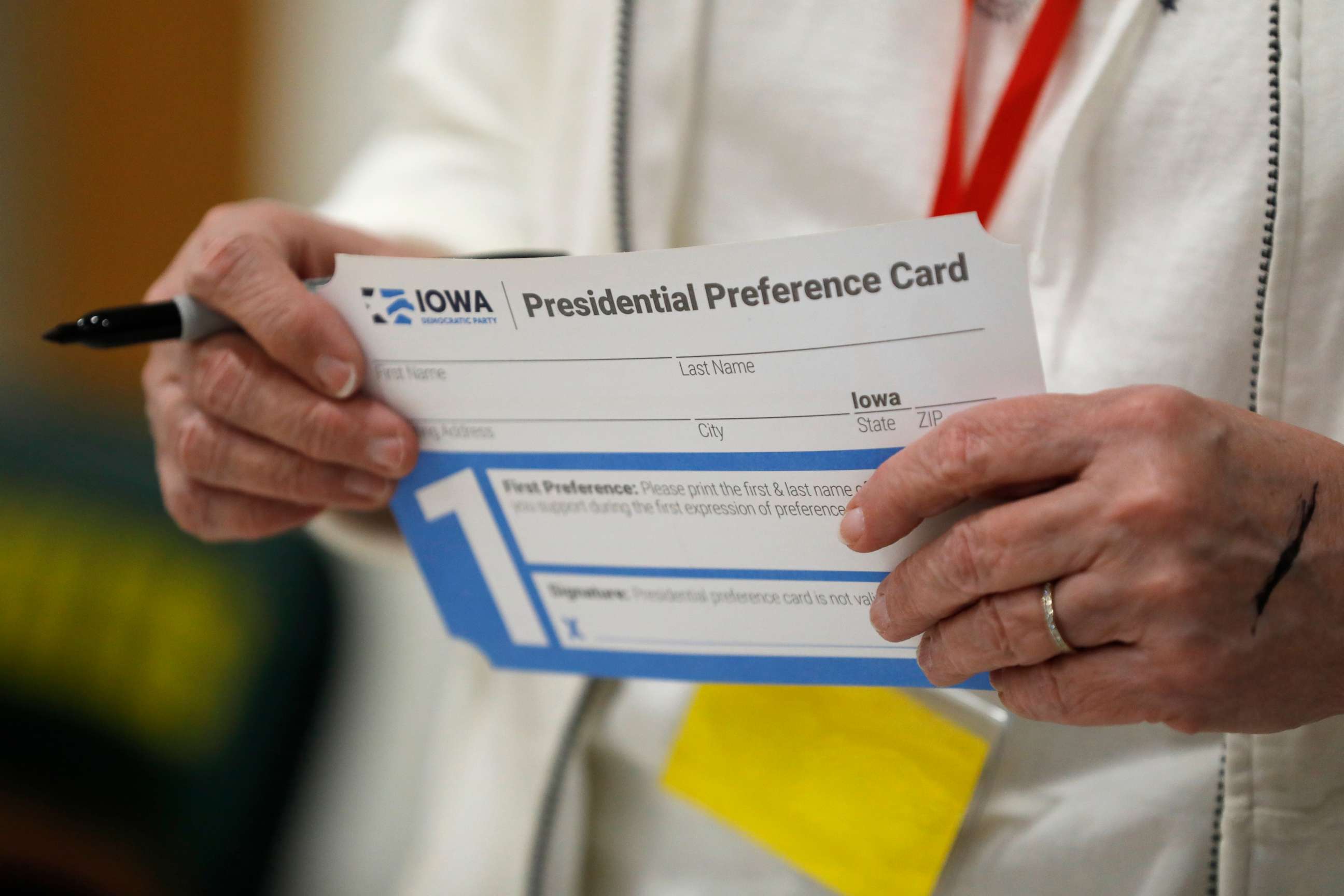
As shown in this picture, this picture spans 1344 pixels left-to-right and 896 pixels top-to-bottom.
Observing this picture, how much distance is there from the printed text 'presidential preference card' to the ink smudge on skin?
0.13m

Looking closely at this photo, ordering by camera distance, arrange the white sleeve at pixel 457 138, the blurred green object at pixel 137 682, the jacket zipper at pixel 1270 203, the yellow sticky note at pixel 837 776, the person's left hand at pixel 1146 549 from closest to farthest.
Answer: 1. the person's left hand at pixel 1146 549
2. the jacket zipper at pixel 1270 203
3. the yellow sticky note at pixel 837 776
4. the white sleeve at pixel 457 138
5. the blurred green object at pixel 137 682

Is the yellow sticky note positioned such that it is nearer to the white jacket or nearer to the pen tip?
the white jacket

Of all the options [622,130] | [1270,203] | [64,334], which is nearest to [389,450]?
[64,334]

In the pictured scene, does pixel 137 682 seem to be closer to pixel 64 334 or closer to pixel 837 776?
pixel 64 334

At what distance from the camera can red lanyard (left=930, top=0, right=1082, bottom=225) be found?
22.2 inches

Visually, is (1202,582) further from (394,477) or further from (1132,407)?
(394,477)

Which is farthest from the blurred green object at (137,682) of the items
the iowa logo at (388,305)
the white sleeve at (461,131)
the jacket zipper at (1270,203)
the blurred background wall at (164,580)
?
the jacket zipper at (1270,203)

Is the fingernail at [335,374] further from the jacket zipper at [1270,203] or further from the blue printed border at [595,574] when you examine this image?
the jacket zipper at [1270,203]

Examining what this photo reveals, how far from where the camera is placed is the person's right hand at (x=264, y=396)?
22.0 inches

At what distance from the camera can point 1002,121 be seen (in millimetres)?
579

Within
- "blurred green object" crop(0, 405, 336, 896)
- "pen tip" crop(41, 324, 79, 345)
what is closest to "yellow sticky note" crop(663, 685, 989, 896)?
"pen tip" crop(41, 324, 79, 345)

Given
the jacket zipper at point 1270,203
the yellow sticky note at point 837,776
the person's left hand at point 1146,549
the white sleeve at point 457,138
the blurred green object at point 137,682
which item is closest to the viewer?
the person's left hand at point 1146,549

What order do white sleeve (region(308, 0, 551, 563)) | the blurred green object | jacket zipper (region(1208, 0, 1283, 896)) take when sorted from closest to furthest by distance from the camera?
jacket zipper (region(1208, 0, 1283, 896))
white sleeve (region(308, 0, 551, 563))
the blurred green object

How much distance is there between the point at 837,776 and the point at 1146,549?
32 cm
